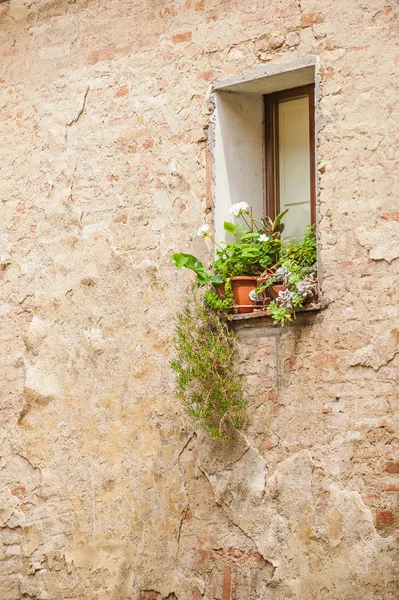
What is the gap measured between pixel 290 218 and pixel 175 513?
69.9 inches

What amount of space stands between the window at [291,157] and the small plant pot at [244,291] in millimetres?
432

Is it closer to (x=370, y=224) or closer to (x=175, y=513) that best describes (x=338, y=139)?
(x=370, y=224)

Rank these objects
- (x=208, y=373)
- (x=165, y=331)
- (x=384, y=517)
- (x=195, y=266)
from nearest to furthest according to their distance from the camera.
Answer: (x=384, y=517), (x=208, y=373), (x=195, y=266), (x=165, y=331)

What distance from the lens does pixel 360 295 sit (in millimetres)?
4789

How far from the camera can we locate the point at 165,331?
537 centimetres

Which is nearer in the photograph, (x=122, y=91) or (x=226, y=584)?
(x=226, y=584)

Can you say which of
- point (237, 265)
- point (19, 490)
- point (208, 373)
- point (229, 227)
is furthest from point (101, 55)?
point (19, 490)

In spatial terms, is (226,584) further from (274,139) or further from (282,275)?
(274,139)

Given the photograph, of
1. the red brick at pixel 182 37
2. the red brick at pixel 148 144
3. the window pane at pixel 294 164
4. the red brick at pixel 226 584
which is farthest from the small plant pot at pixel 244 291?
the red brick at pixel 182 37

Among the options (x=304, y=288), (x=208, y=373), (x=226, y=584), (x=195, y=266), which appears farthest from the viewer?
(x=195, y=266)

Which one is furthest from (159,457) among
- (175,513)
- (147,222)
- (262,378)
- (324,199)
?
(324,199)

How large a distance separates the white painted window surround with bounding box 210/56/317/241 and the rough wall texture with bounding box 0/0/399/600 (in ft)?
0.29

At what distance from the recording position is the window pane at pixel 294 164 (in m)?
5.38

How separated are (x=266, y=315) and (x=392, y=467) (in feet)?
3.39
